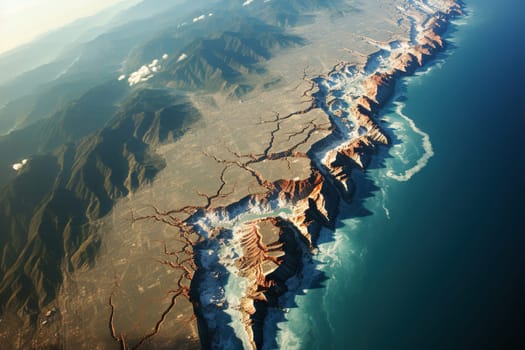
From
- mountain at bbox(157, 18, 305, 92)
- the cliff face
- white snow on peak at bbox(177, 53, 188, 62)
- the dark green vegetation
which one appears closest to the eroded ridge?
the cliff face

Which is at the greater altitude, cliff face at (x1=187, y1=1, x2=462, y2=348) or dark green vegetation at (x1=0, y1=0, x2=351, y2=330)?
dark green vegetation at (x1=0, y1=0, x2=351, y2=330)

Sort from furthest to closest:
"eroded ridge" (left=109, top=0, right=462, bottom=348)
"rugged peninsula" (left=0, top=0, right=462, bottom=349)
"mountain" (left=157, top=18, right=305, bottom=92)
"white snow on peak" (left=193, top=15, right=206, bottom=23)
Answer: "white snow on peak" (left=193, top=15, right=206, bottom=23), "mountain" (left=157, top=18, right=305, bottom=92), "rugged peninsula" (left=0, top=0, right=462, bottom=349), "eroded ridge" (left=109, top=0, right=462, bottom=348)

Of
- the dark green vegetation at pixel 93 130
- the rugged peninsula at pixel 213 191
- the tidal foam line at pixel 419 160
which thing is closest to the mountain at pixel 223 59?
the dark green vegetation at pixel 93 130

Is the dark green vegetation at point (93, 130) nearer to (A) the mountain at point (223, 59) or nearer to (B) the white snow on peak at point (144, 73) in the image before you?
(A) the mountain at point (223, 59)

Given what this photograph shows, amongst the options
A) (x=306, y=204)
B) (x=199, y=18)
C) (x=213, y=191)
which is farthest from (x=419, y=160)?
(x=199, y=18)

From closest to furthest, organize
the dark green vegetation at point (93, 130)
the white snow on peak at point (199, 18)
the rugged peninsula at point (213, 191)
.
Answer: the rugged peninsula at point (213, 191)
the dark green vegetation at point (93, 130)
the white snow on peak at point (199, 18)

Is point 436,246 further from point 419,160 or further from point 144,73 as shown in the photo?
point 144,73

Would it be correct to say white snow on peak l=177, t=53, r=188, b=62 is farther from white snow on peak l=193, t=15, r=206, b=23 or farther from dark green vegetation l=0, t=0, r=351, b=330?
white snow on peak l=193, t=15, r=206, b=23
